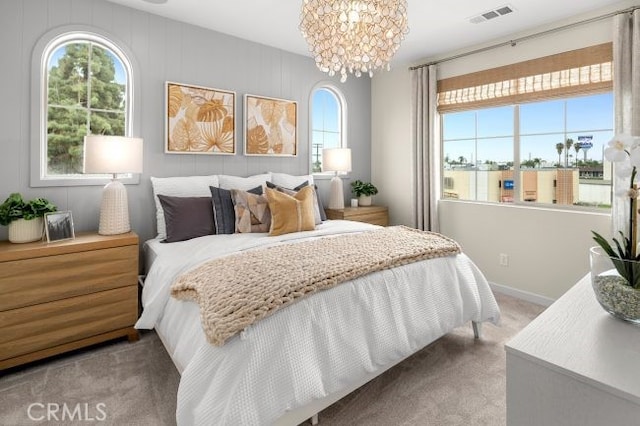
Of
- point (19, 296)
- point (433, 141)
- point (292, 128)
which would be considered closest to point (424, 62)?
point (433, 141)

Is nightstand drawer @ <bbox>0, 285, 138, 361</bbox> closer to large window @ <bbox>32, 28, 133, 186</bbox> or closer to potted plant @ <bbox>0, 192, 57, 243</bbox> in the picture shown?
potted plant @ <bbox>0, 192, 57, 243</bbox>

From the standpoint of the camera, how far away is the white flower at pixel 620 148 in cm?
104

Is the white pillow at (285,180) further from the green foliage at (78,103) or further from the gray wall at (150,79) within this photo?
the green foliage at (78,103)

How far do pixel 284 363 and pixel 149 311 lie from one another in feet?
3.58

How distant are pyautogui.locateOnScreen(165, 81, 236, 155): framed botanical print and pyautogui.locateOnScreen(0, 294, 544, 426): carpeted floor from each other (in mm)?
1755

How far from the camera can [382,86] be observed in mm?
4648

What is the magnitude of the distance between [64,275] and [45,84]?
1.49 m

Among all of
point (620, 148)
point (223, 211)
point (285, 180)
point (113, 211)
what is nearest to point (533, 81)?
point (285, 180)

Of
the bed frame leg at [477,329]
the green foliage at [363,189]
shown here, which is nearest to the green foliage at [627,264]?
the bed frame leg at [477,329]

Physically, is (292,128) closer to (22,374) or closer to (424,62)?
(424,62)

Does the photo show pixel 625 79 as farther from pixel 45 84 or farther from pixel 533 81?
pixel 45 84

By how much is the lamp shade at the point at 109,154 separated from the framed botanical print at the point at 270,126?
1248 millimetres

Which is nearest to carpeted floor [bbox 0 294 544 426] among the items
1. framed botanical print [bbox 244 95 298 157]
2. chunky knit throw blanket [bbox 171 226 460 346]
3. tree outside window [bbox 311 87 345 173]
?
chunky knit throw blanket [bbox 171 226 460 346]

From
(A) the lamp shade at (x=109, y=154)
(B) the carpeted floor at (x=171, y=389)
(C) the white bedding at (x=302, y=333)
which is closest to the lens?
(C) the white bedding at (x=302, y=333)
